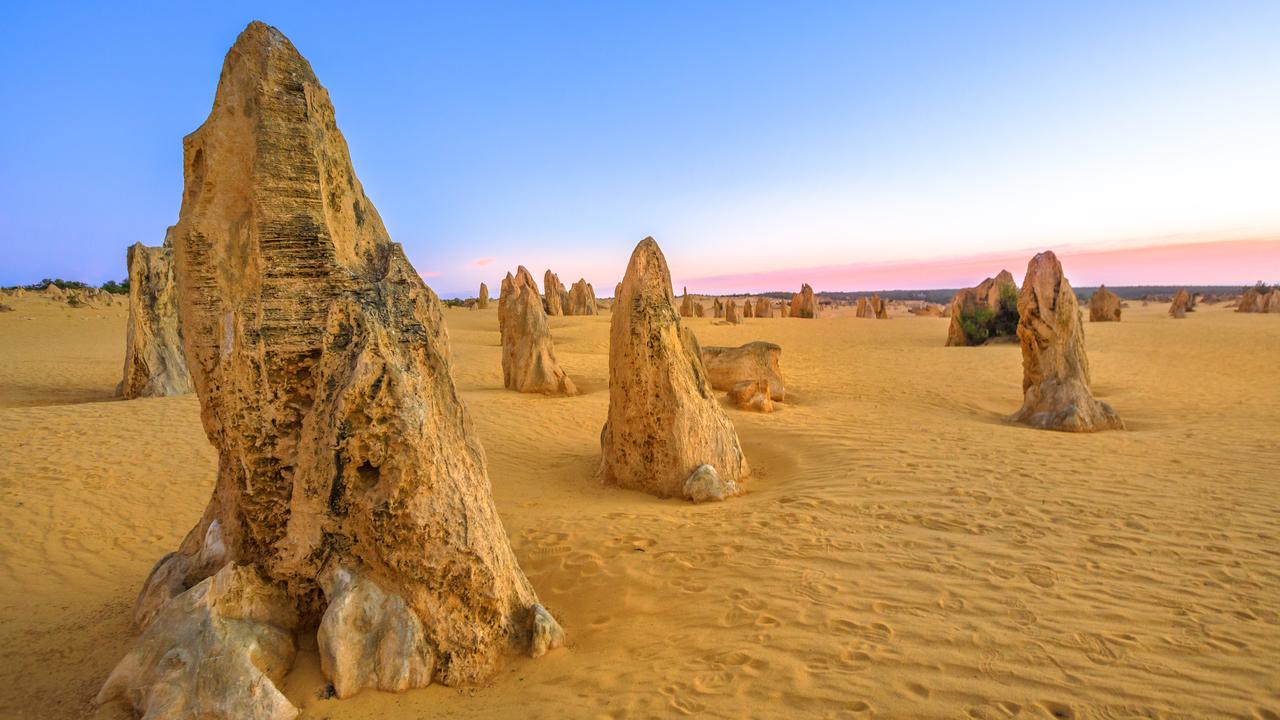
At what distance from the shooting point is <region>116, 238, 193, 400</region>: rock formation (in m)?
12.3

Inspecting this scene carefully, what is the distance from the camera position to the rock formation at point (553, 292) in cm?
3497

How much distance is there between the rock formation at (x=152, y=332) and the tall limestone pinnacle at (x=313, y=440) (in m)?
10.7

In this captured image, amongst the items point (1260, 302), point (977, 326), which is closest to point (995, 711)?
point (977, 326)

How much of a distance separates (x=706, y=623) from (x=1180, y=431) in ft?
30.7

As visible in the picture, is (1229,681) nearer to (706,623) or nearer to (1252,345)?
(706,623)

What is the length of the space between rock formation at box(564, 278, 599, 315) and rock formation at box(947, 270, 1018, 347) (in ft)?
66.2

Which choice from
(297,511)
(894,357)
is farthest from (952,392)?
(297,511)

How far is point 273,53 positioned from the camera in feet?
12.0

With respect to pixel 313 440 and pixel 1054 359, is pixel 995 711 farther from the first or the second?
pixel 1054 359

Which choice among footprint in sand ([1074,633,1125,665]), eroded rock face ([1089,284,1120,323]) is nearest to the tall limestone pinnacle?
footprint in sand ([1074,633,1125,665])

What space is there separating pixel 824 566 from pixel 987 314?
21.5 m

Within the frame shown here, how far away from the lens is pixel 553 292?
35750 mm

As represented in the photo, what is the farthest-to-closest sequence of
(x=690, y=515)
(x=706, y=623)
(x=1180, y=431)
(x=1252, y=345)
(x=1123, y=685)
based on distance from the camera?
(x=1252, y=345) → (x=1180, y=431) → (x=690, y=515) → (x=706, y=623) → (x=1123, y=685)

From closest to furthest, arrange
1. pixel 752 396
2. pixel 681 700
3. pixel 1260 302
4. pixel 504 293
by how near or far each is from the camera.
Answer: pixel 681 700
pixel 752 396
pixel 504 293
pixel 1260 302
